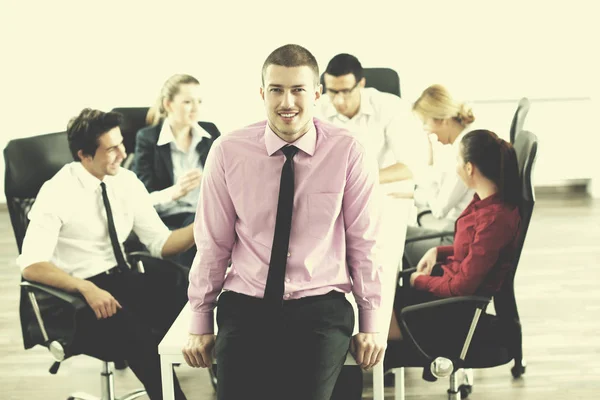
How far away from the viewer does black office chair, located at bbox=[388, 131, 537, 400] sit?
2699 millimetres

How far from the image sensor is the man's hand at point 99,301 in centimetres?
292

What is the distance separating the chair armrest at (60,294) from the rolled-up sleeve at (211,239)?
68 cm

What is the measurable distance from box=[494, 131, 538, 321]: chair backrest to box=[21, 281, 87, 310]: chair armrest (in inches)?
53.8

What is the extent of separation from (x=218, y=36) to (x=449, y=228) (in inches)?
126

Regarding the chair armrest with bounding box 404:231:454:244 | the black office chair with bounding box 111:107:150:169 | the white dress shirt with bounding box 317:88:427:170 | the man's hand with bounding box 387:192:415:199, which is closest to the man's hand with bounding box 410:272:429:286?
the chair armrest with bounding box 404:231:454:244

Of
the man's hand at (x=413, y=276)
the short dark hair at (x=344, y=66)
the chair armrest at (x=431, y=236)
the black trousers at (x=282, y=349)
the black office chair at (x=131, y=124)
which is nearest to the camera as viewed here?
the black trousers at (x=282, y=349)

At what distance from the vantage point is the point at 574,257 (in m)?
5.08

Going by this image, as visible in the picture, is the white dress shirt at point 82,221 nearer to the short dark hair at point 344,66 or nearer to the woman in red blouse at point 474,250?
the woman in red blouse at point 474,250

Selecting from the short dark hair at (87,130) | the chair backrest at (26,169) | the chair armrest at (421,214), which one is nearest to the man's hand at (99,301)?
the chair backrest at (26,169)

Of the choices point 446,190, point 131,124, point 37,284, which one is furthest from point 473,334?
point 131,124

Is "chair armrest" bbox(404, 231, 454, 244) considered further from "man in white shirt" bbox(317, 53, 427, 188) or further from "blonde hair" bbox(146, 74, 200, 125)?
"blonde hair" bbox(146, 74, 200, 125)

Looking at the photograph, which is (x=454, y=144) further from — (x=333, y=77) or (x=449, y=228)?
(x=333, y=77)

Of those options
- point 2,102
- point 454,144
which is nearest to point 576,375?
point 454,144

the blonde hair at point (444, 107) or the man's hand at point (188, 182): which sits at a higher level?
the blonde hair at point (444, 107)
